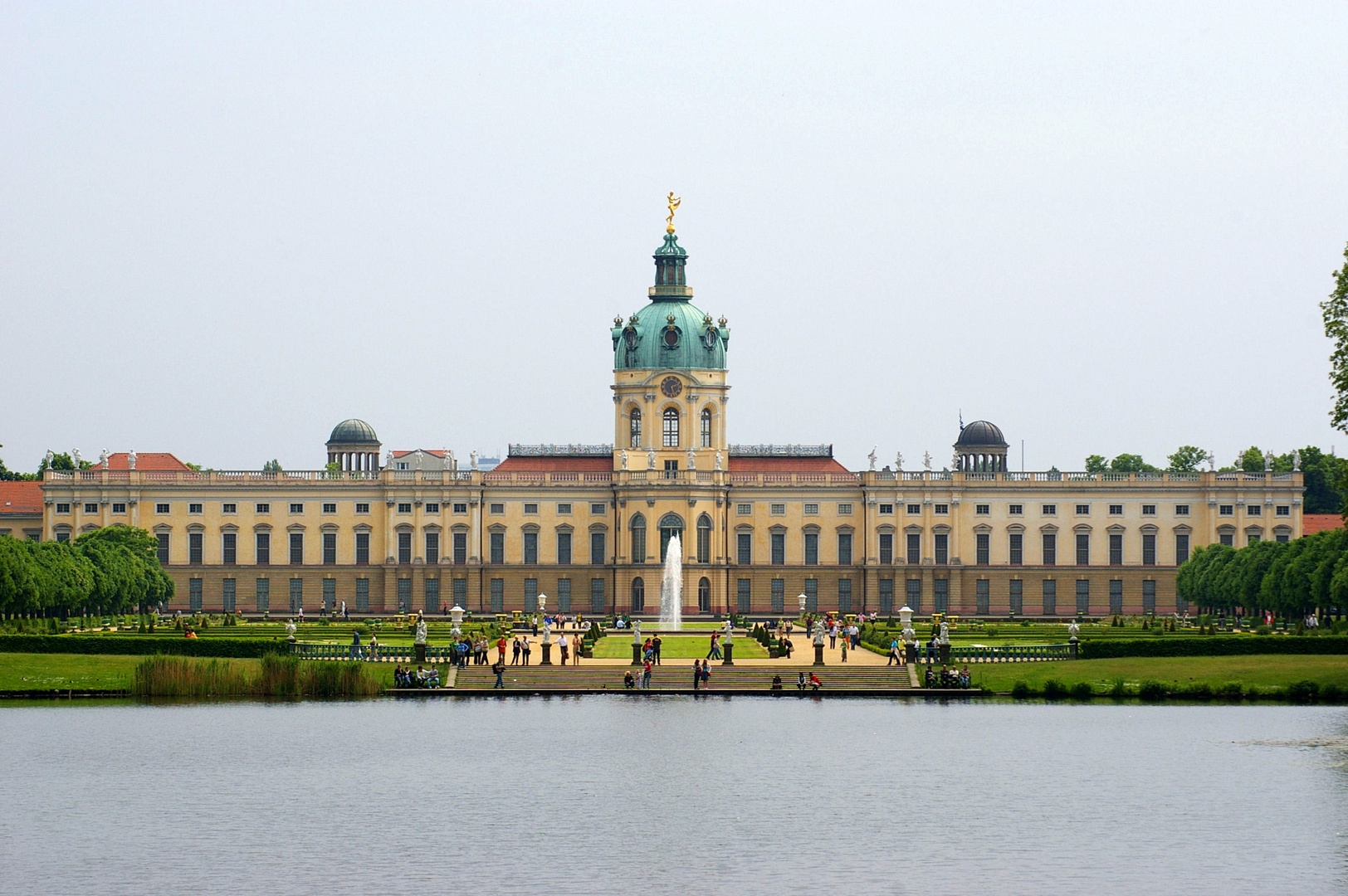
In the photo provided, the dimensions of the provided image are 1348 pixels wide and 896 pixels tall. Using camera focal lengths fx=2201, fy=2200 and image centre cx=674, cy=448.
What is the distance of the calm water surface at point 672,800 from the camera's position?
142 ft

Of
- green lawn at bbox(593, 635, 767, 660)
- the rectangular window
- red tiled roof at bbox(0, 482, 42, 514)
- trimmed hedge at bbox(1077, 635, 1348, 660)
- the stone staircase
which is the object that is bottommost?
the stone staircase

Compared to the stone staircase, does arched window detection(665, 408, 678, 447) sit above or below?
above

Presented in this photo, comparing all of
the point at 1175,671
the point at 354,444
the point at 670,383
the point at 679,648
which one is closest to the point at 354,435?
the point at 354,444

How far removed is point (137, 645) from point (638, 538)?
164 ft

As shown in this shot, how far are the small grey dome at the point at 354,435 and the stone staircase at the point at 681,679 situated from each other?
6529 cm

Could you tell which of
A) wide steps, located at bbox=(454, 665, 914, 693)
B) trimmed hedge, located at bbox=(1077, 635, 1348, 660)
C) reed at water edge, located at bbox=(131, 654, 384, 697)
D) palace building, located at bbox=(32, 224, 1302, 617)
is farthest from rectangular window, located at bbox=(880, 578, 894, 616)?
reed at water edge, located at bbox=(131, 654, 384, 697)

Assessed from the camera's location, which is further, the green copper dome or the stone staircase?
the green copper dome

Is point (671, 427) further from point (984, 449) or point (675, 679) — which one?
point (675, 679)

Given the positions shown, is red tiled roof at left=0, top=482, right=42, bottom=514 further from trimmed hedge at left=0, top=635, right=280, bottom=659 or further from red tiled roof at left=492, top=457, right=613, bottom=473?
trimmed hedge at left=0, top=635, right=280, bottom=659

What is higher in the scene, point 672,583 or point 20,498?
point 20,498

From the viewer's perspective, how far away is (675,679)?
77500 millimetres

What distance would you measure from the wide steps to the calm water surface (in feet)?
20.0

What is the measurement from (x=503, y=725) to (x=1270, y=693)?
82.1 ft

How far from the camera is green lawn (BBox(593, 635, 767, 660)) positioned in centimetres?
8931
